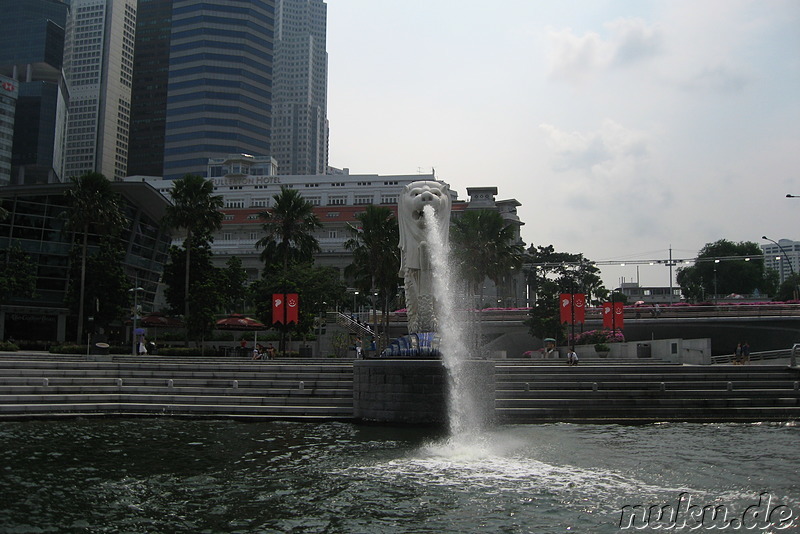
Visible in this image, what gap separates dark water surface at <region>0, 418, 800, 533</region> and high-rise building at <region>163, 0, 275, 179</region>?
485 feet

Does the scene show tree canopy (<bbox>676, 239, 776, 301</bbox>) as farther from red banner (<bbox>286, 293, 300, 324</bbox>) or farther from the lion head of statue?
the lion head of statue

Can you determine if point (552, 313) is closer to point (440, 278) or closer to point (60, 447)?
point (440, 278)

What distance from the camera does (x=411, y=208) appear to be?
2831 cm

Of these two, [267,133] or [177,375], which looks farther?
[267,133]

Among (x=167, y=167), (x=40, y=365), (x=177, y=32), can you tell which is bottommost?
(x=40, y=365)

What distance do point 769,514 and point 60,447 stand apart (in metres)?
16.3

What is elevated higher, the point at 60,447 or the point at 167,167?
the point at 167,167

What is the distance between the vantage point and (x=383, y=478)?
15281 mm

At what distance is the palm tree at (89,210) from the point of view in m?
47.5

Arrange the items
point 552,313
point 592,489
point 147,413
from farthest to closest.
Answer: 1. point 552,313
2. point 147,413
3. point 592,489

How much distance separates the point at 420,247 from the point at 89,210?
2883 cm

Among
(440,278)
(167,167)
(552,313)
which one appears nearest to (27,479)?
(440,278)

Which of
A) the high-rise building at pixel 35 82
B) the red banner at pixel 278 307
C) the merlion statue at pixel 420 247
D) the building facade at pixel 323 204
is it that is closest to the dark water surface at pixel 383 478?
the merlion statue at pixel 420 247
